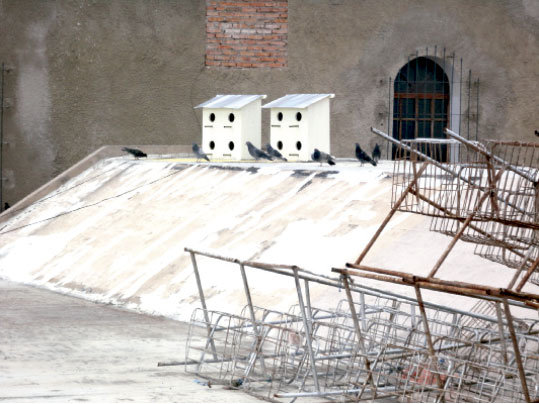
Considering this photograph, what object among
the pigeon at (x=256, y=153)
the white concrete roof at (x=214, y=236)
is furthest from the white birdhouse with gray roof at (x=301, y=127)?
the white concrete roof at (x=214, y=236)

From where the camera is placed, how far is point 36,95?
61.4 feet

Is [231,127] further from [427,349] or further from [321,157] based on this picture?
[427,349]

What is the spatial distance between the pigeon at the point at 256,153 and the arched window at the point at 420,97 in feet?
18.4

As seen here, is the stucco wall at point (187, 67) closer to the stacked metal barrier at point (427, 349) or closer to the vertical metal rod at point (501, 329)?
the stacked metal barrier at point (427, 349)

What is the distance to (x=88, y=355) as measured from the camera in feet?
25.8

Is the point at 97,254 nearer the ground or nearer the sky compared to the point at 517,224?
nearer the ground

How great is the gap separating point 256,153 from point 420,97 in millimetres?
6292

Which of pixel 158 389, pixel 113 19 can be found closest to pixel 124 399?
pixel 158 389

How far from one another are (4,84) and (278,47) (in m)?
5.08

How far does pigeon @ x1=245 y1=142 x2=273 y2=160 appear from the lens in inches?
598

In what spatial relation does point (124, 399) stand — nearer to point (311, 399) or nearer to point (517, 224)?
point (311, 399)

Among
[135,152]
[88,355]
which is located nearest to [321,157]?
[135,152]

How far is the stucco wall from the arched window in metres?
0.39

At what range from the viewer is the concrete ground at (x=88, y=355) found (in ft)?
21.4
